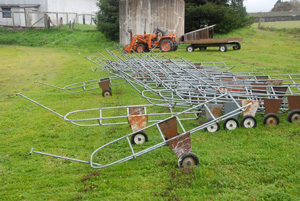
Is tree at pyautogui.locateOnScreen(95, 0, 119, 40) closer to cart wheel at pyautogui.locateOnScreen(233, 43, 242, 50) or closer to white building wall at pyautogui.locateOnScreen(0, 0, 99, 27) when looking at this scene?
white building wall at pyautogui.locateOnScreen(0, 0, 99, 27)

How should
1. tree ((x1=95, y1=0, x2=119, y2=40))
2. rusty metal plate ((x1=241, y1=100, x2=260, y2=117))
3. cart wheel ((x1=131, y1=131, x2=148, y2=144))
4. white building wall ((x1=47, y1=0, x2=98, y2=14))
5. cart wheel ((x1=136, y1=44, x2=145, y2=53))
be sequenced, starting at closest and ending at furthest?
cart wheel ((x1=131, y1=131, x2=148, y2=144)), rusty metal plate ((x1=241, y1=100, x2=260, y2=117)), cart wheel ((x1=136, y1=44, x2=145, y2=53)), tree ((x1=95, y1=0, x2=119, y2=40)), white building wall ((x1=47, y1=0, x2=98, y2=14))

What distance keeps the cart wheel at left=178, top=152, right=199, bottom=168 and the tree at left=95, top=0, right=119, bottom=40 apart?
64.9ft

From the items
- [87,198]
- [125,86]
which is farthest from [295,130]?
[125,86]

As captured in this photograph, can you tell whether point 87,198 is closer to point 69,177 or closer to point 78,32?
point 69,177

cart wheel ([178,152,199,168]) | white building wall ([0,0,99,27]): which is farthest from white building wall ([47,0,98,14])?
cart wheel ([178,152,199,168])

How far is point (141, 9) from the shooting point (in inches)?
719

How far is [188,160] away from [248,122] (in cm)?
174

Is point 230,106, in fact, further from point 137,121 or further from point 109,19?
point 109,19

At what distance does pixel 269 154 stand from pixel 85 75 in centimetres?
844

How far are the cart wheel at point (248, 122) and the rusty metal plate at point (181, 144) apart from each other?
164 cm

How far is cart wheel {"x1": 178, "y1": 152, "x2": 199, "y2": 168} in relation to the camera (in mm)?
3485

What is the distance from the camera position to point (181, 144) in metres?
3.51

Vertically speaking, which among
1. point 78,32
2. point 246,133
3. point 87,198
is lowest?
point 87,198

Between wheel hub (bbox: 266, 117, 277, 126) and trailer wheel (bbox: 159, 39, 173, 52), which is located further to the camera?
trailer wheel (bbox: 159, 39, 173, 52)
